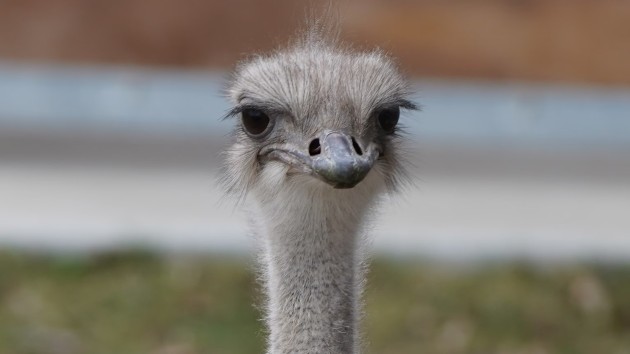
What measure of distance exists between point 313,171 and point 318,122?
9 cm

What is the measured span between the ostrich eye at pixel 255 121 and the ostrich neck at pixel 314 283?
140mm

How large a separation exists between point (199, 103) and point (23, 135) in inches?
24.6

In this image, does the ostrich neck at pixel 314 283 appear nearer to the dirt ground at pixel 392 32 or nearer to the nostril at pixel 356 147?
the nostril at pixel 356 147

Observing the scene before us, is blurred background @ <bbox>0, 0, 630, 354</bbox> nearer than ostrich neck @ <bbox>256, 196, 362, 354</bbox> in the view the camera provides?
No

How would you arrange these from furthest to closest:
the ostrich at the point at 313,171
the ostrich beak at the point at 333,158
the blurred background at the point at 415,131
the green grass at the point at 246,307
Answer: the blurred background at the point at 415,131 < the green grass at the point at 246,307 < the ostrich at the point at 313,171 < the ostrich beak at the point at 333,158

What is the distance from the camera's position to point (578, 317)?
16.5ft

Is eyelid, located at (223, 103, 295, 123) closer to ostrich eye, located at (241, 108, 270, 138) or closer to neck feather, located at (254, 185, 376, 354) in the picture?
ostrich eye, located at (241, 108, 270, 138)

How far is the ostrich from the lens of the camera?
8.32ft

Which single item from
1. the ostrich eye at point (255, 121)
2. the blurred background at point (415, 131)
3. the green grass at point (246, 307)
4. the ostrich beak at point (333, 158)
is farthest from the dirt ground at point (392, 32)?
the ostrich beak at point (333, 158)

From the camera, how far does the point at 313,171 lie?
2477 mm

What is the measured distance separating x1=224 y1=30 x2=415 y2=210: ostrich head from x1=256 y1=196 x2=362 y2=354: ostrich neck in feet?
0.18

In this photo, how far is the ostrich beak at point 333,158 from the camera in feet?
7.88

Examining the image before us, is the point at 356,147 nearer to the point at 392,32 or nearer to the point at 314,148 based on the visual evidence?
the point at 314,148

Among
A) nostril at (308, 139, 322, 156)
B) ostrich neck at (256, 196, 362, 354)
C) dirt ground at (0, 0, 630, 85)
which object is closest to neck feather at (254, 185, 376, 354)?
ostrich neck at (256, 196, 362, 354)
